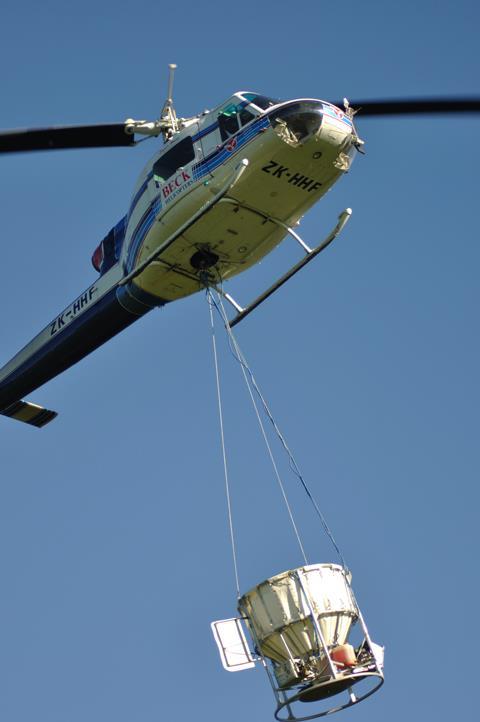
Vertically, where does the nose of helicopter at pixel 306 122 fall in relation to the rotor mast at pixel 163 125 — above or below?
below

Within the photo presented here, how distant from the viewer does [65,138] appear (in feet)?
56.9

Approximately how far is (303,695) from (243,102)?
8.46m

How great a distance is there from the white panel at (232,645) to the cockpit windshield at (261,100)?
7.40 metres

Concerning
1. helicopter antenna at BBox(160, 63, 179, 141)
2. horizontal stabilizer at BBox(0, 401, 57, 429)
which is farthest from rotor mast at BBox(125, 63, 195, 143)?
horizontal stabilizer at BBox(0, 401, 57, 429)

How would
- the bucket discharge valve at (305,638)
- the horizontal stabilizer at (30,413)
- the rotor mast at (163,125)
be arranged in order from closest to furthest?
the bucket discharge valve at (305,638) → the rotor mast at (163,125) → the horizontal stabilizer at (30,413)

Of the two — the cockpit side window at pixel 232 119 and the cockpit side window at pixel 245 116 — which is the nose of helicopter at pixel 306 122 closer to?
the cockpit side window at pixel 245 116

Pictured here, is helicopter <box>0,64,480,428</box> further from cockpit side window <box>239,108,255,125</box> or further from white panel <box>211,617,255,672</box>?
white panel <box>211,617,255,672</box>

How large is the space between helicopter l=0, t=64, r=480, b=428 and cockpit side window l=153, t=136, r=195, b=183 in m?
0.02

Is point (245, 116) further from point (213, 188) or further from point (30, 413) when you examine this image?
point (30, 413)

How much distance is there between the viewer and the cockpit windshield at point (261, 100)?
1666 centimetres

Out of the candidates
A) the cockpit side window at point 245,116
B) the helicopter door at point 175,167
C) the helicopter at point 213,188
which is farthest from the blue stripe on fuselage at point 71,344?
the cockpit side window at point 245,116

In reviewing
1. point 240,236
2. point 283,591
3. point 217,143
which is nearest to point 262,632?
point 283,591

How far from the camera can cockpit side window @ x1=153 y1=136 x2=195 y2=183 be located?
682 inches

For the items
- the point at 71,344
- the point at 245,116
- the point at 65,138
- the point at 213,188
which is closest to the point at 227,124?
the point at 245,116
